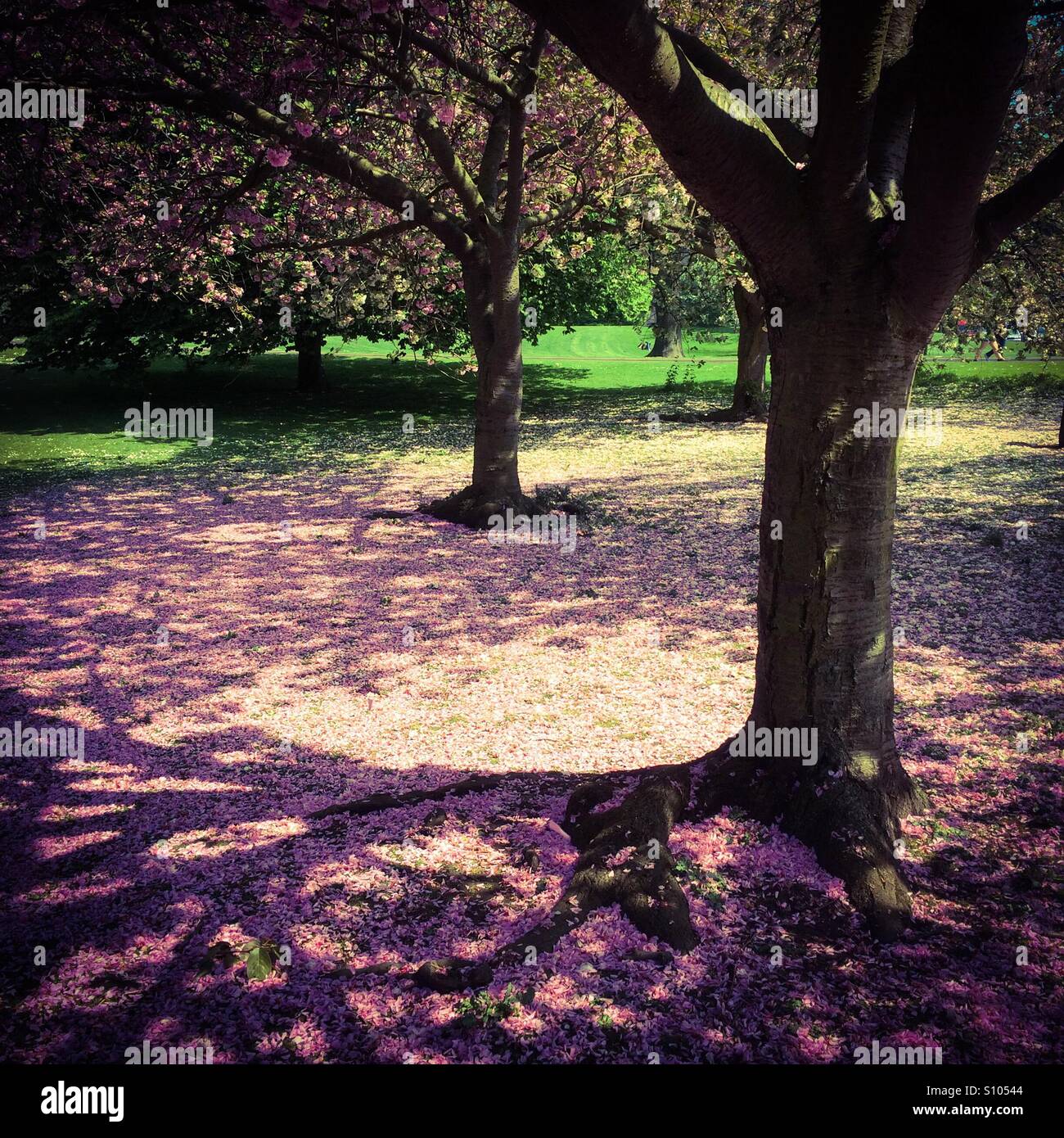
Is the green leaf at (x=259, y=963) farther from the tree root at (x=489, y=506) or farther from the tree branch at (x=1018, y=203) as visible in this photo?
the tree root at (x=489, y=506)

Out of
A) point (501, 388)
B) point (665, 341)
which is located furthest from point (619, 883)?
point (665, 341)

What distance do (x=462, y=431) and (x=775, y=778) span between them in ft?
65.5

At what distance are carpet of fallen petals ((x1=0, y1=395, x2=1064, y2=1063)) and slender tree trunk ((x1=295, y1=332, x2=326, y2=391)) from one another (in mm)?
17591

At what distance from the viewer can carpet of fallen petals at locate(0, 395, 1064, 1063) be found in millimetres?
3709

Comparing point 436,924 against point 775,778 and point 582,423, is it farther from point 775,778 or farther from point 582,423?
point 582,423

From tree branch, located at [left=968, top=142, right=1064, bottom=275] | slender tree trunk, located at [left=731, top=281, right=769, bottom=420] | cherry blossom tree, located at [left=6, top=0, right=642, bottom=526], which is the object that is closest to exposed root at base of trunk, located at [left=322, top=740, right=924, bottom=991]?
tree branch, located at [left=968, top=142, right=1064, bottom=275]

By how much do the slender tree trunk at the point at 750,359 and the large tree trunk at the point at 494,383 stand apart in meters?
12.0

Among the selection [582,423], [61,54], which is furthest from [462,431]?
[61,54]

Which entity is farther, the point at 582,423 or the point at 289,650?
the point at 582,423

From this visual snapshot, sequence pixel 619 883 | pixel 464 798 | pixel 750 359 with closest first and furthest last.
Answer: pixel 619 883
pixel 464 798
pixel 750 359

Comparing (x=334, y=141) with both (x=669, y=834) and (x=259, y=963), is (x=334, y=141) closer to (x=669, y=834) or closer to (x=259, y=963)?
(x=669, y=834)

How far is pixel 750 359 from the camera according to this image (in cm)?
2397

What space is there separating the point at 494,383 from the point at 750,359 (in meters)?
13.3

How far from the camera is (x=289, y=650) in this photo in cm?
848
